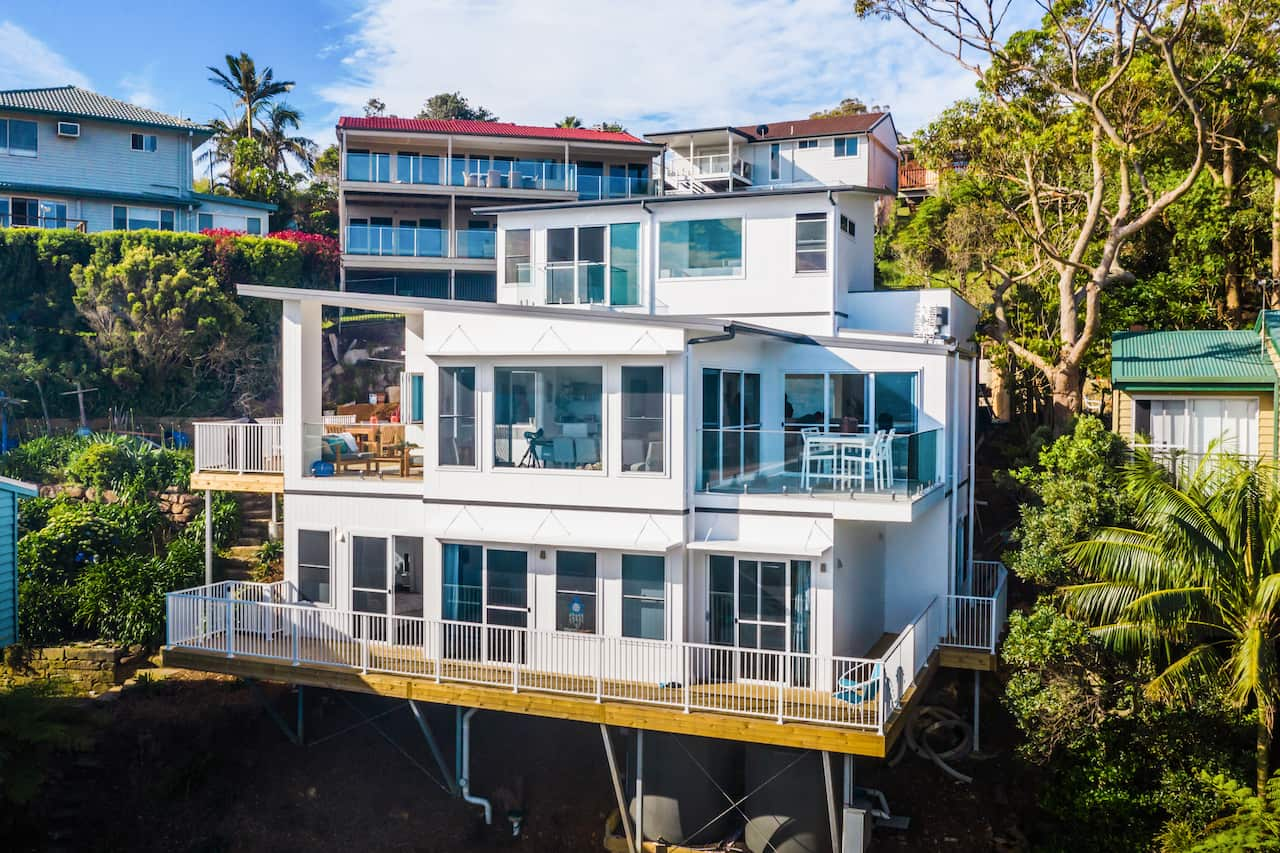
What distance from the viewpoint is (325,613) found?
17.4 m

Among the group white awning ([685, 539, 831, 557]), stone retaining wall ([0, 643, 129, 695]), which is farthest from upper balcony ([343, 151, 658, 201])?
white awning ([685, 539, 831, 557])

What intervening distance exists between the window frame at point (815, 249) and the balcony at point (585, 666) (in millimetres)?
6448

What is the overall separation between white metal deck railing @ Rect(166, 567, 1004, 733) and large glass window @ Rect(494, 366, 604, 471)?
103 inches

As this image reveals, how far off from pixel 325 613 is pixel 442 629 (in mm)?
2505

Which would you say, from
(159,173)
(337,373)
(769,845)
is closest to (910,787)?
(769,845)

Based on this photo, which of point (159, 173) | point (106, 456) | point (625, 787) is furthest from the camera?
point (159, 173)

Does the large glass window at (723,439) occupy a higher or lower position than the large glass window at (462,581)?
higher

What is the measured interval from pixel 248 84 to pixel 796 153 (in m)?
25.4

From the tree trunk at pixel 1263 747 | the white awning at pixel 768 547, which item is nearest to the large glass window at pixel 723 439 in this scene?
the white awning at pixel 768 547

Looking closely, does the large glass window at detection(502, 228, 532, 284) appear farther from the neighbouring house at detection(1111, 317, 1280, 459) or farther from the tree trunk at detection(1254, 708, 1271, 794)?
the tree trunk at detection(1254, 708, 1271, 794)

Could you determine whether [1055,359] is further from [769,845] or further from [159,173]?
[159,173]

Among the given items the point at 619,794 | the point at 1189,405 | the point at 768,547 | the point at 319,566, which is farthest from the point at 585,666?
the point at 1189,405

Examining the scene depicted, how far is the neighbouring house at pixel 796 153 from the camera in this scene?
42688mm

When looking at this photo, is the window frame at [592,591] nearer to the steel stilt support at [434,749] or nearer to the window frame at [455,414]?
the window frame at [455,414]
